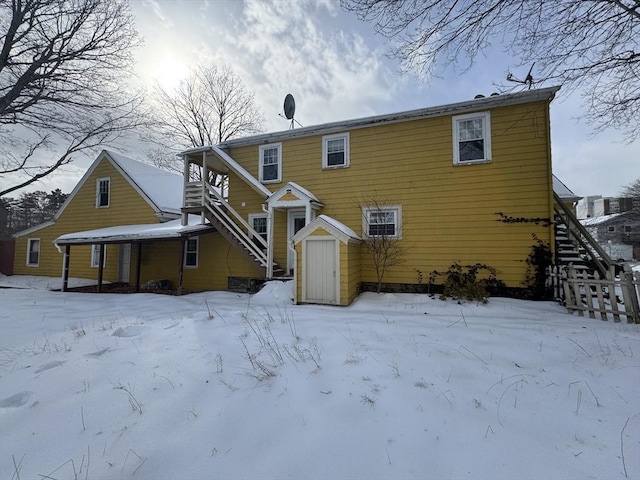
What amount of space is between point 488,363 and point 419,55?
531 cm

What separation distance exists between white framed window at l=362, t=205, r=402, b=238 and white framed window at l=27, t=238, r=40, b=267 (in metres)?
19.3

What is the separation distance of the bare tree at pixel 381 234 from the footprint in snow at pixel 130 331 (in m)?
6.48

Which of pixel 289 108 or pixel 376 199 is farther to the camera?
pixel 289 108

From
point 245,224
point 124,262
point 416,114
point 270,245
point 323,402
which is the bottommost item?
point 323,402

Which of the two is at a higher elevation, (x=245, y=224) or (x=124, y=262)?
(x=245, y=224)

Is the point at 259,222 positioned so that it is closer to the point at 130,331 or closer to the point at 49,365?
the point at 130,331

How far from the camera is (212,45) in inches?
335

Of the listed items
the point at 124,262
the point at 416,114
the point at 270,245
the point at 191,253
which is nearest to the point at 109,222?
the point at 124,262

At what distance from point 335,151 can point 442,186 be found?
13.1ft

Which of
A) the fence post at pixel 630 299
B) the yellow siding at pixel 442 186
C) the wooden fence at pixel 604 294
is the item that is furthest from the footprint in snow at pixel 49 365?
the fence post at pixel 630 299

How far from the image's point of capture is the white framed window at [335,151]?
10.7 meters

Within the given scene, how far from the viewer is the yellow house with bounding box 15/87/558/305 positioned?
8.57 m

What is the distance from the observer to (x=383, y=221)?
10031mm

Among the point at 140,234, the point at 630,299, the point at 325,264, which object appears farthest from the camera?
the point at 140,234
